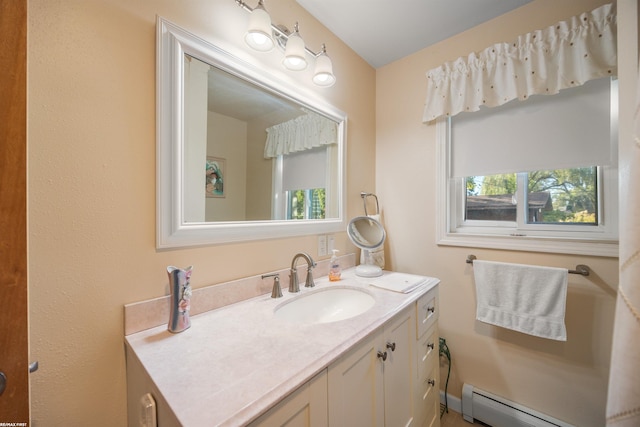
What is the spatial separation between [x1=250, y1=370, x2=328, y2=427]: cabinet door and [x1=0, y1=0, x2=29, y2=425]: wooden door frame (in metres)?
Result: 0.42

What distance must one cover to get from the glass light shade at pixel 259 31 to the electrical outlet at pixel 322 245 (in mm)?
976

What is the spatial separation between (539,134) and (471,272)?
87 cm

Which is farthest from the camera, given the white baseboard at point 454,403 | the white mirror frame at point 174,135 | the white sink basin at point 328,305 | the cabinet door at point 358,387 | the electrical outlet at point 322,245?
the white baseboard at point 454,403

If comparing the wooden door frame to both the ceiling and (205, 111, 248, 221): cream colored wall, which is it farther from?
the ceiling

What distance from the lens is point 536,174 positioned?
4.63 feet

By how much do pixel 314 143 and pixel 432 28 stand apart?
1.05 meters

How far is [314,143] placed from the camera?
1.41 meters

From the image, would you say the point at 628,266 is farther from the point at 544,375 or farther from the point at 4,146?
the point at 544,375

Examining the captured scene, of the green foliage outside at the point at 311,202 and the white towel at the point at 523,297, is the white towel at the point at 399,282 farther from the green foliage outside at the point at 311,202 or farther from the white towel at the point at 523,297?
the green foliage outside at the point at 311,202

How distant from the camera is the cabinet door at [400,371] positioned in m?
0.86

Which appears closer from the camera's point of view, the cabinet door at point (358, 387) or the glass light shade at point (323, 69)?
the cabinet door at point (358, 387)

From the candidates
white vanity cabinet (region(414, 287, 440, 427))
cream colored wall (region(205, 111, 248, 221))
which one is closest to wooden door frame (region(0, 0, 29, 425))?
cream colored wall (region(205, 111, 248, 221))

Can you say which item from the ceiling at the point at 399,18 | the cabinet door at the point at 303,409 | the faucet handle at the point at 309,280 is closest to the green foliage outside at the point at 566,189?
the ceiling at the point at 399,18

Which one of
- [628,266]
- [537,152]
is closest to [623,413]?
[628,266]
